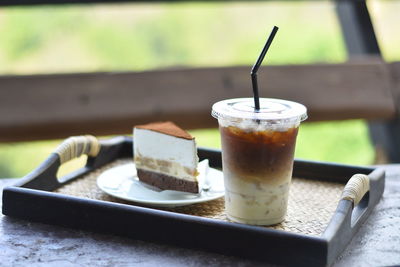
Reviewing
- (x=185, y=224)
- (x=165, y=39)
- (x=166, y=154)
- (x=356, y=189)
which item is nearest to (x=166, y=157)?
(x=166, y=154)

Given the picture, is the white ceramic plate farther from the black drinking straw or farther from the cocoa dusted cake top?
the black drinking straw

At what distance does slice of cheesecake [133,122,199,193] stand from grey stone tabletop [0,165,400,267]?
19cm

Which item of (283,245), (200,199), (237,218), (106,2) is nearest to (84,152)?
(200,199)

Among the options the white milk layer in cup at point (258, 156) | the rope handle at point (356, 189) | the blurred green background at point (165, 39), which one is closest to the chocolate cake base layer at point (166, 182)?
the white milk layer in cup at point (258, 156)

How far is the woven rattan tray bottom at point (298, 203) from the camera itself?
108 cm

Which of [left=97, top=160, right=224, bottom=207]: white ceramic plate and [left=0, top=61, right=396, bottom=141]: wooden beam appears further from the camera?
[left=0, top=61, right=396, bottom=141]: wooden beam

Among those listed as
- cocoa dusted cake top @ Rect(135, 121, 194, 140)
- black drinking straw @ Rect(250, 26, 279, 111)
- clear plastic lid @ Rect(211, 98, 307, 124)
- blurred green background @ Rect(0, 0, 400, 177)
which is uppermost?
black drinking straw @ Rect(250, 26, 279, 111)

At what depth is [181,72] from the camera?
229cm

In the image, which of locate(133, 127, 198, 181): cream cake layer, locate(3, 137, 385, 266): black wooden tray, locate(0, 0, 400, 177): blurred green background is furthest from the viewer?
locate(0, 0, 400, 177): blurred green background

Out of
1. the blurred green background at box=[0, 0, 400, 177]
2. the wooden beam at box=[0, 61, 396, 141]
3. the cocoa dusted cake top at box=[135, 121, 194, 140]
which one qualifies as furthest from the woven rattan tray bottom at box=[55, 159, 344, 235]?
the blurred green background at box=[0, 0, 400, 177]

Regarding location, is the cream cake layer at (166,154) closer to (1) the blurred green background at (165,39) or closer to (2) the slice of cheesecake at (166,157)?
(2) the slice of cheesecake at (166,157)

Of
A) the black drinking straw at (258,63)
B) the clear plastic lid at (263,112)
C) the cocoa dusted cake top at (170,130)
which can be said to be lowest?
the cocoa dusted cake top at (170,130)

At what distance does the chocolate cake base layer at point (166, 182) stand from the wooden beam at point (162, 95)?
Answer: 998mm

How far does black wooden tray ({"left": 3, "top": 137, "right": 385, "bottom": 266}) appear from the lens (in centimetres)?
92
